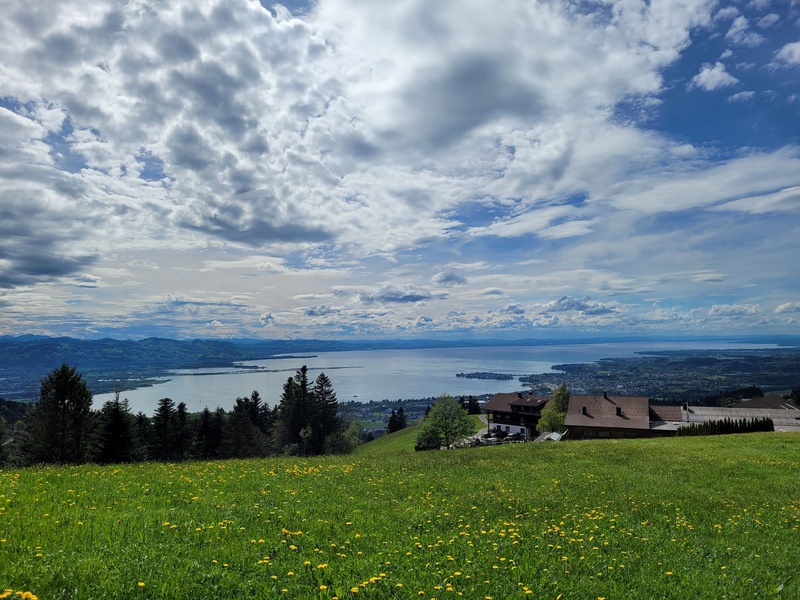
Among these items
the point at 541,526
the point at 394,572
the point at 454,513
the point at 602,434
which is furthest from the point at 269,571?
the point at 602,434

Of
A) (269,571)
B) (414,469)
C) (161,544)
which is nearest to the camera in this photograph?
(269,571)

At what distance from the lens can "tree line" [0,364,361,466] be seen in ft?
129

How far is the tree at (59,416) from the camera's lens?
38906 mm

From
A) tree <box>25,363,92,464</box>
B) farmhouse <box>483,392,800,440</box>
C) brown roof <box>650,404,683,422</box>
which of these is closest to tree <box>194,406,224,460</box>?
tree <box>25,363,92,464</box>

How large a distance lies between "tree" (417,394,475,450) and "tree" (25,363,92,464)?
131 ft

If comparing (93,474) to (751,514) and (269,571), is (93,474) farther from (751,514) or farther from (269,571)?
(751,514)

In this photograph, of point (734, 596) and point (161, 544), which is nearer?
point (734, 596)

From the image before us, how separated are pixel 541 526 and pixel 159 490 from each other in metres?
9.63

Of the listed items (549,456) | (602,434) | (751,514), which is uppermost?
(751,514)

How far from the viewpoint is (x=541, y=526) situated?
983cm

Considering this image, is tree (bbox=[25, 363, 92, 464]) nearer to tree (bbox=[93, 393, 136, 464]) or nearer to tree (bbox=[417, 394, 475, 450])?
tree (bbox=[93, 393, 136, 464])

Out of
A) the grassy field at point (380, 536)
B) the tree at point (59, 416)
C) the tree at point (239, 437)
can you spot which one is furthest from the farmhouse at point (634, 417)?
the tree at point (59, 416)

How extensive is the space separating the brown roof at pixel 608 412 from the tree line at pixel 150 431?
122 feet

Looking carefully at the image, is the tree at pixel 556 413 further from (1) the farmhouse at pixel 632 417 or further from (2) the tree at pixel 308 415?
(2) the tree at pixel 308 415
